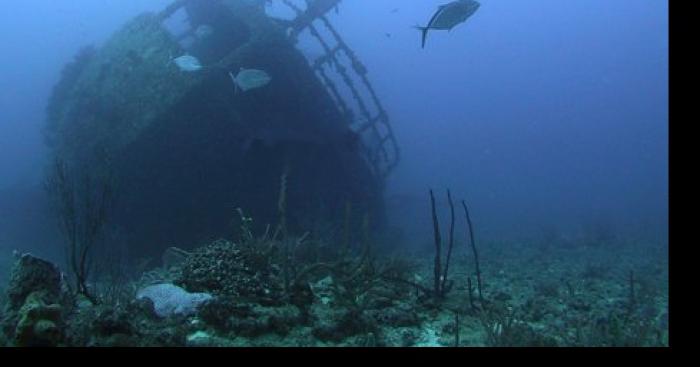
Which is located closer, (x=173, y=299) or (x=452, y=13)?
(x=173, y=299)

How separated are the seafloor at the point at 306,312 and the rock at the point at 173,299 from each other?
0.15ft

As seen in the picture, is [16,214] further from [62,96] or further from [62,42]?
[62,42]

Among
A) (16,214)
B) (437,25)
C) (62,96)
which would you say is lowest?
(16,214)

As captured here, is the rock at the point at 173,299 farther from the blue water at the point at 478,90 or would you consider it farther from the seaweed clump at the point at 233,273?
the blue water at the point at 478,90

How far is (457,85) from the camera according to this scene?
586 ft

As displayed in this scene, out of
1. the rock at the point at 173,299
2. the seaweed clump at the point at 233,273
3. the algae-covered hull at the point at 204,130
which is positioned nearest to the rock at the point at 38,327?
the rock at the point at 173,299

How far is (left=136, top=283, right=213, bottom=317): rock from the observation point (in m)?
5.41

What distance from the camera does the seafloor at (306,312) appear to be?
15.4 feet

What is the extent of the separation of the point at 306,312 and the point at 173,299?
134cm

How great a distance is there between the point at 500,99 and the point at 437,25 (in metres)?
181

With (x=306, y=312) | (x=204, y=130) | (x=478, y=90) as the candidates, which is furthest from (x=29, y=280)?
(x=478, y=90)

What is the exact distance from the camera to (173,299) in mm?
5586

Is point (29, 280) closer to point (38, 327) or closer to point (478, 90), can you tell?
point (38, 327)
